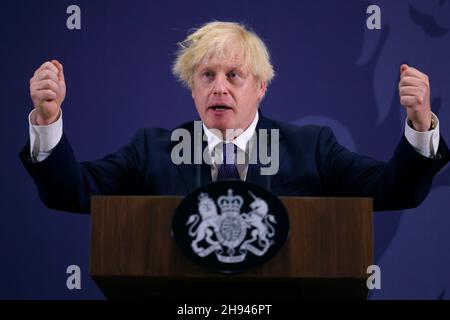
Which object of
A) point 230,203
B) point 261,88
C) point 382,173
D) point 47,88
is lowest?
point 230,203

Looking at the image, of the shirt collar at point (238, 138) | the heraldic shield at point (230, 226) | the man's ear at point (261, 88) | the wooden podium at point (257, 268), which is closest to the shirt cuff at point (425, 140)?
the wooden podium at point (257, 268)

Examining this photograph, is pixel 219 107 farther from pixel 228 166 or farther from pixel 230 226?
pixel 230 226

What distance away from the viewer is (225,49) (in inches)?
106

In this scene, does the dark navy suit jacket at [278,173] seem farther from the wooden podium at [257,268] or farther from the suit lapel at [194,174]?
Result: the wooden podium at [257,268]

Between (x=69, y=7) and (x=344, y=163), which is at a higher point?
(x=69, y=7)

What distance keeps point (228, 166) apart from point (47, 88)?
55cm

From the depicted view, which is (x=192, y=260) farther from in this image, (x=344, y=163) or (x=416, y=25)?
(x=416, y=25)

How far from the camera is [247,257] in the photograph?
2.03 m

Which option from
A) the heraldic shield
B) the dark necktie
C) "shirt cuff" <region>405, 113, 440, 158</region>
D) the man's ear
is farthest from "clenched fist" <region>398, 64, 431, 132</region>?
the man's ear

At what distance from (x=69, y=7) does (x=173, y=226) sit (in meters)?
1.37

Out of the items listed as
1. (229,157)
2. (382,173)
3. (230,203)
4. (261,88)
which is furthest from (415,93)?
(261,88)

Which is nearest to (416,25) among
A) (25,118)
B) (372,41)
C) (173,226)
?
(372,41)

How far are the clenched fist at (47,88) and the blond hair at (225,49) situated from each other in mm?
549

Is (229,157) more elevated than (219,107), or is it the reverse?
(219,107)
